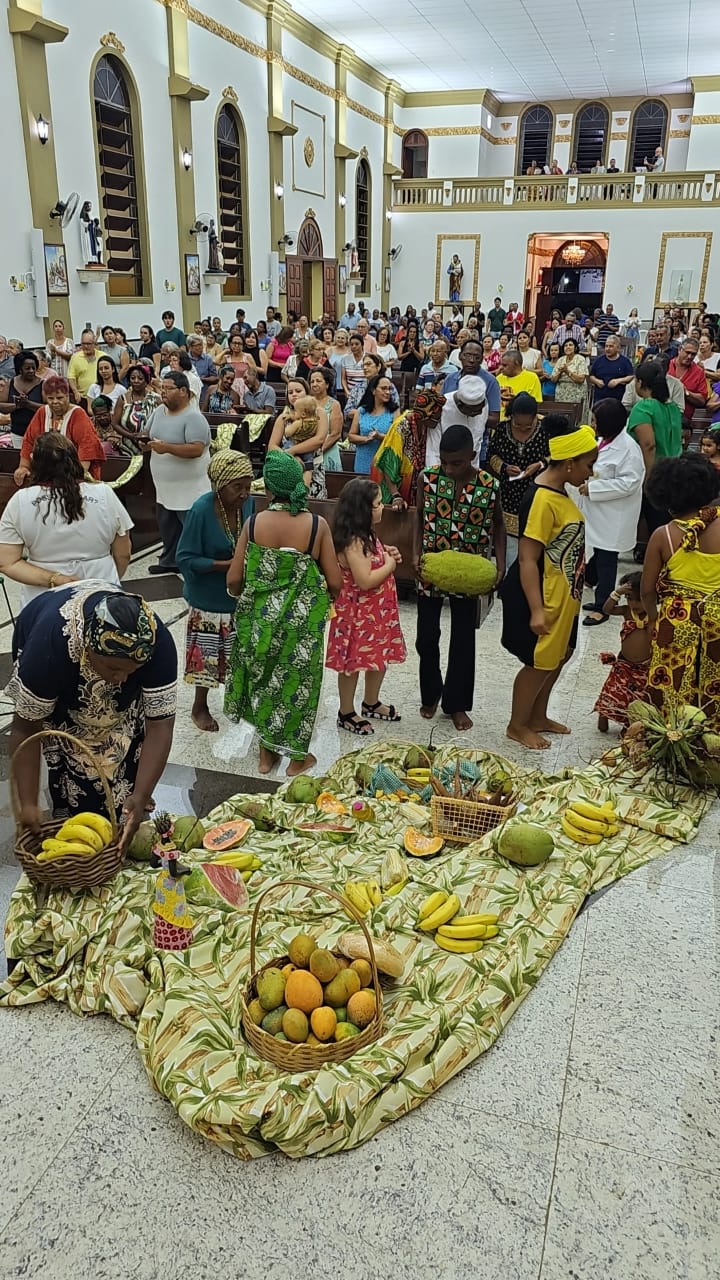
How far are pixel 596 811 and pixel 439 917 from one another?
942mm

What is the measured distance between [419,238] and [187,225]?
12.5m

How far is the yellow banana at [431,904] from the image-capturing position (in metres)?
2.85

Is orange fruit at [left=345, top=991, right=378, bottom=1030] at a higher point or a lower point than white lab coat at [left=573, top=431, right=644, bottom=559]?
lower

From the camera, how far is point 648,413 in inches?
249

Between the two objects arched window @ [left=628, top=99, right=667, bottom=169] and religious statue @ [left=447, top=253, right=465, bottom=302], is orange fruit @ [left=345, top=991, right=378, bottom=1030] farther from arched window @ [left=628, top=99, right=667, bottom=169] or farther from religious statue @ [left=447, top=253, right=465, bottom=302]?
arched window @ [left=628, top=99, right=667, bottom=169]

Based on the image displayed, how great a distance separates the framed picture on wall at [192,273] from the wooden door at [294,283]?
12.2 feet

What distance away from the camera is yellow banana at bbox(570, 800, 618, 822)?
3.46 m

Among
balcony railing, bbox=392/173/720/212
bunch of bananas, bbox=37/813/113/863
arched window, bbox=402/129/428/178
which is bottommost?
bunch of bananas, bbox=37/813/113/863

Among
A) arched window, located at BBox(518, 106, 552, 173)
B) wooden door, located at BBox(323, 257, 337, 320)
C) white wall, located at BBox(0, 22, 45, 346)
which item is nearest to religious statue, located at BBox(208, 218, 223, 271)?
white wall, located at BBox(0, 22, 45, 346)

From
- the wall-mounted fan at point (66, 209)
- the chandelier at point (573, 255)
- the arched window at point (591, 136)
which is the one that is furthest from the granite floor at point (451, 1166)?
the arched window at point (591, 136)

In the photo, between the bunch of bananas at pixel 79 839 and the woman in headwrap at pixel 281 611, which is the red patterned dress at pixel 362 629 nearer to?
the woman in headwrap at pixel 281 611

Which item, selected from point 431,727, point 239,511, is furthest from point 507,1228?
point 239,511

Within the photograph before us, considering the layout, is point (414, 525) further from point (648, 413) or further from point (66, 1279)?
point (66, 1279)

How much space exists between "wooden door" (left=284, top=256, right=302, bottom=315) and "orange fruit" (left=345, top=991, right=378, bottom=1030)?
18.1m
